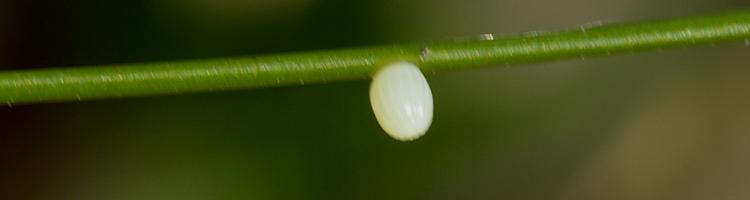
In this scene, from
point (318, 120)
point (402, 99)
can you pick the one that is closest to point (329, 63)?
point (402, 99)

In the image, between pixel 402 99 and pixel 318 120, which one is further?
pixel 318 120

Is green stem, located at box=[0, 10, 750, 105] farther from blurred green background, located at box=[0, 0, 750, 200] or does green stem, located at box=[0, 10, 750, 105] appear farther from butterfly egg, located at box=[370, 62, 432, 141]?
blurred green background, located at box=[0, 0, 750, 200]

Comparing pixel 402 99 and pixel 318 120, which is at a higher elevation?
pixel 318 120

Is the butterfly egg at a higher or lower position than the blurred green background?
lower

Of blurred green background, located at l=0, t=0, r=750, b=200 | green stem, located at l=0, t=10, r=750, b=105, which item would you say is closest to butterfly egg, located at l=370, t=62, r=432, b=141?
green stem, located at l=0, t=10, r=750, b=105

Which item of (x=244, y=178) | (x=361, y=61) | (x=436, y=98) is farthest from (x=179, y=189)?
A: (x=361, y=61)

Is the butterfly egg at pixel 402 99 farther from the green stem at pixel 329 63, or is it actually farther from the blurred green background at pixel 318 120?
the blurred green background at pixel 318 120

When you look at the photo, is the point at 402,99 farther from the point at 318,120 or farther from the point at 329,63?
the point at 318,120
